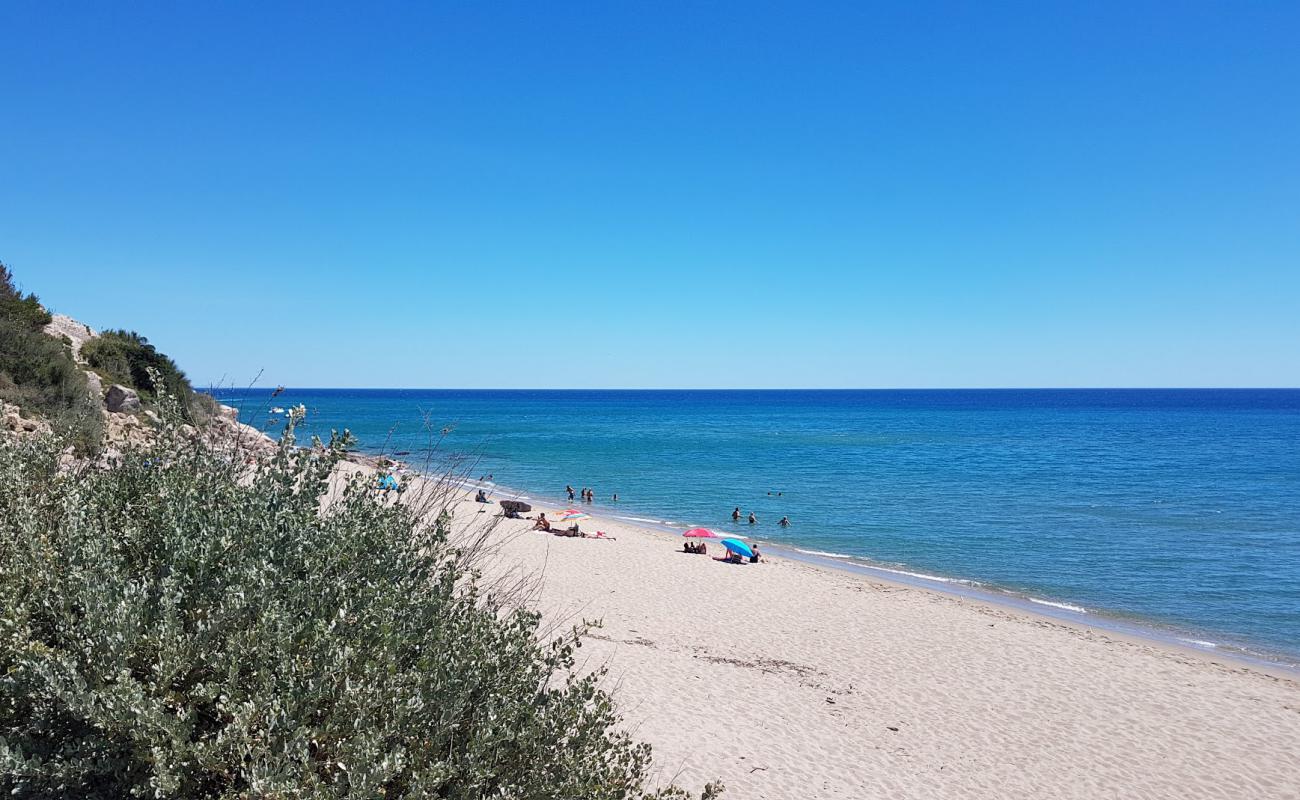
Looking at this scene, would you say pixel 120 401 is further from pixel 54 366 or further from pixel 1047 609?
pixel 1047 609

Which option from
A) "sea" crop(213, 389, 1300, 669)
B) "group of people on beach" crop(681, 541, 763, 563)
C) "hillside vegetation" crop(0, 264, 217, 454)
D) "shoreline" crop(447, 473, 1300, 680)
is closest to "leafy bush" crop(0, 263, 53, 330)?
"hillside vegetation" crop(0, 264, 217, 454)

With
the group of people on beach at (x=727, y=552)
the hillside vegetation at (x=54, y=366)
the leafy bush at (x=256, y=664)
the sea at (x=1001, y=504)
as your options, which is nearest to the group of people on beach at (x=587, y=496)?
the sea at (x=1001, y=504)

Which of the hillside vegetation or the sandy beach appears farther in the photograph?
the hillside vegetation

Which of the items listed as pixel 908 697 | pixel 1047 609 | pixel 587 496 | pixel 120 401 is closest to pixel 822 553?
pixel 1047 609

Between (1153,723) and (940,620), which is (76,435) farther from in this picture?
(940,620)

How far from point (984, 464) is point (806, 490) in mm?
18271

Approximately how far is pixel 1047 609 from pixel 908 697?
9.18 meters

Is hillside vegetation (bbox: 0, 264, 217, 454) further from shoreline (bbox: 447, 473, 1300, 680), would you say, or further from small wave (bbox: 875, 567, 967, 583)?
small wave (bbox: 875, 567, 967, 583)

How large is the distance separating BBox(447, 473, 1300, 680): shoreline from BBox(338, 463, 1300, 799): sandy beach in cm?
54

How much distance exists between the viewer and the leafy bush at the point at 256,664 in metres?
2.70

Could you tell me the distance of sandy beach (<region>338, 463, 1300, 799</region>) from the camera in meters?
8.48

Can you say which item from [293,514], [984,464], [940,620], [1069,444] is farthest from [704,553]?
[1069,444]

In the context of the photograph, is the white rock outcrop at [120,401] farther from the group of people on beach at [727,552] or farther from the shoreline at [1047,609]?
the group of people on beach at [727,552]

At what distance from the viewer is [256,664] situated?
2969mm
